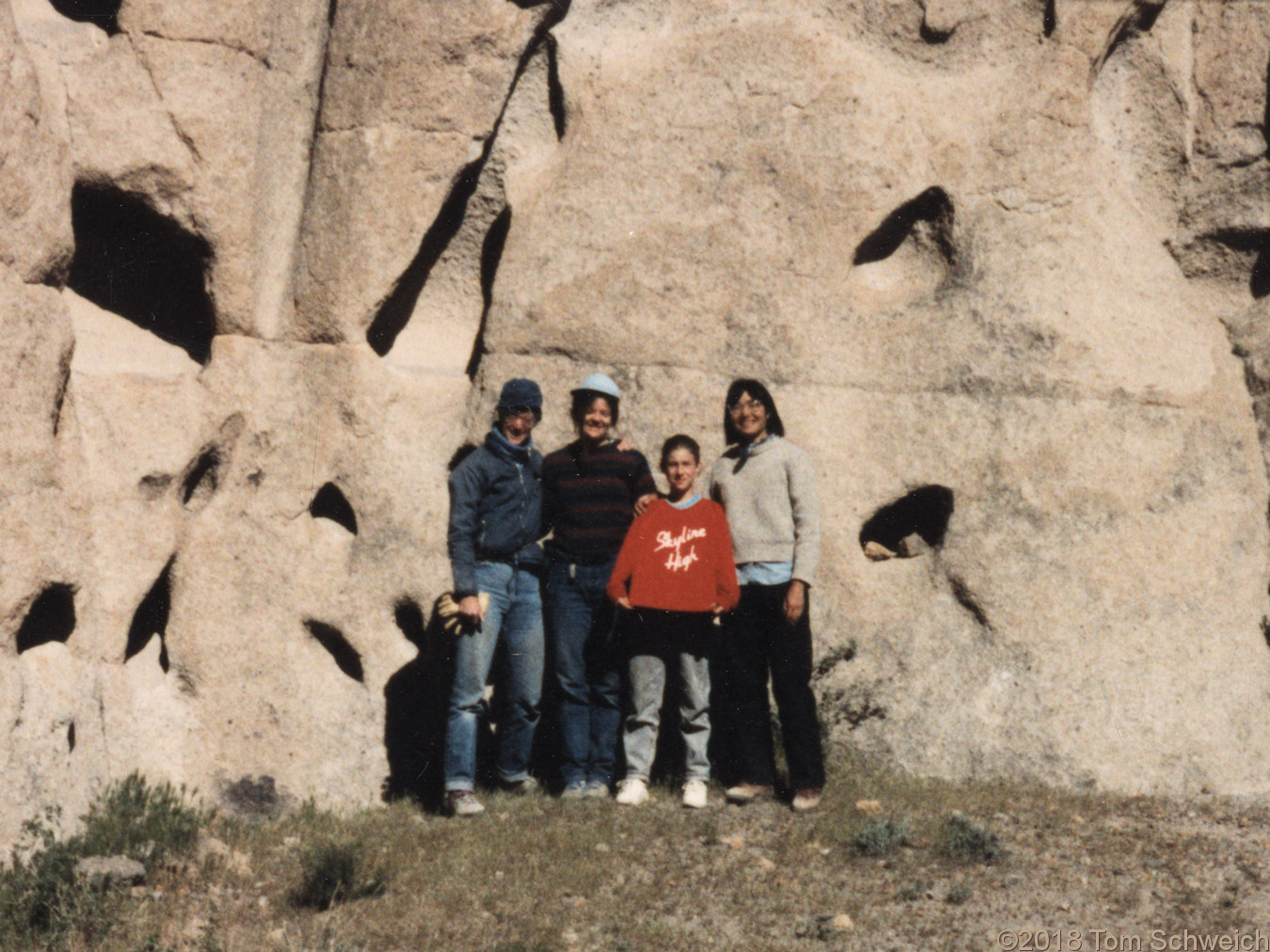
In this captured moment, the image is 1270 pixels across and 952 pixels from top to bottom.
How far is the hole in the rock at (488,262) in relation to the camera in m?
7.76

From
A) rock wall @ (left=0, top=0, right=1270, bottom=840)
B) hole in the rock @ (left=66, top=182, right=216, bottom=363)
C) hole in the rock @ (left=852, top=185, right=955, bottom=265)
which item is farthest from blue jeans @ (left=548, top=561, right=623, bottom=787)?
hole in the rock @ (left=66, top=182, right=216, bottom=363)

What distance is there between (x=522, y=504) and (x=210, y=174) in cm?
261

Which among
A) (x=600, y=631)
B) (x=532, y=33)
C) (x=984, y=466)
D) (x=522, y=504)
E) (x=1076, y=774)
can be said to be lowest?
(x=1076, y=774)

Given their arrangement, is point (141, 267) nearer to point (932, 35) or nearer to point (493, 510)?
point (493, 510)

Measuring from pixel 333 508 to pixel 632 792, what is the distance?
262cm

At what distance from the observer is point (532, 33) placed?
745 cm

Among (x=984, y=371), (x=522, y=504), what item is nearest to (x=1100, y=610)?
(x=984, y=371)

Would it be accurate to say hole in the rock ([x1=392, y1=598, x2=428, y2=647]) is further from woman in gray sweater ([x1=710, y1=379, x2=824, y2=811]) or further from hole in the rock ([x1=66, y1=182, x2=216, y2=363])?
woman in gray sweater ([x1=710, y1=379, x2=824, y2=811])

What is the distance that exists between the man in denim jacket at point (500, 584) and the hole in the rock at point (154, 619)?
193 cm

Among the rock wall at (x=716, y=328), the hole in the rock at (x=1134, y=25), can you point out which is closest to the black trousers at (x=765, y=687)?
the rock wall at (x=716, y=328)

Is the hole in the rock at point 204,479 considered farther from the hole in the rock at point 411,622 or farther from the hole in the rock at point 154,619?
the hole in the rock at point 411,622

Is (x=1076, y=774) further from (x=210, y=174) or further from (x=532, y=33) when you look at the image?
(x=210, y=174)

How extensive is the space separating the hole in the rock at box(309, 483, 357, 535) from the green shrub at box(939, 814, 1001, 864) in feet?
12.3

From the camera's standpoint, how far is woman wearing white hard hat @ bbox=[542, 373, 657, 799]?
6430 mm
